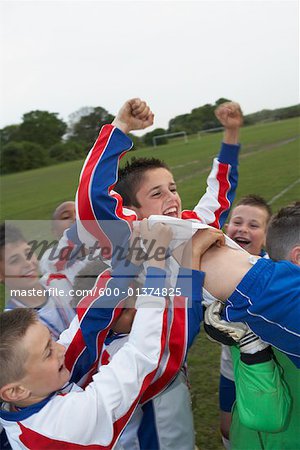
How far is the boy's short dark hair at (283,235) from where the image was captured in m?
1.78

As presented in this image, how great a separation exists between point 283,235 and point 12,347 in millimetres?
1088

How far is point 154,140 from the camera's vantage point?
145 ft

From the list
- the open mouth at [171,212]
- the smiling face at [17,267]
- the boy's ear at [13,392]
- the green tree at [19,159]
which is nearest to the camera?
the boy's ear at [13,392]

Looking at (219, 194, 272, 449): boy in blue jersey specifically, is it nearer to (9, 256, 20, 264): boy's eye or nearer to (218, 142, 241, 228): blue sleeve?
(218, 142, 241, 228): blue sleeve

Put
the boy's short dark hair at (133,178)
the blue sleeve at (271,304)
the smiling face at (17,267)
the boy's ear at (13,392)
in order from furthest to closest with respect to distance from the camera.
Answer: the smiling face at (17,267) < the boy's short dark hair at (133,178) < the boy's ear at (13,392) < the blue sleeve at (271,304)

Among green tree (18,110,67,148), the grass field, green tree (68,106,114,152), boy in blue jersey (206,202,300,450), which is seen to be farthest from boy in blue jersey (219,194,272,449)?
green tree (18,110,67,148)

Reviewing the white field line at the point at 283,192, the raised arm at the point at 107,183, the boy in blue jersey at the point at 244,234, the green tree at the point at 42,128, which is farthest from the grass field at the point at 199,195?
the green tree at the point at 42,128

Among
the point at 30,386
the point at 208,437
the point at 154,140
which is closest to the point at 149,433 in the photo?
the point at 30,386

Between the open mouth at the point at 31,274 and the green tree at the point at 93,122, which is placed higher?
the green tree at the point at 93,122

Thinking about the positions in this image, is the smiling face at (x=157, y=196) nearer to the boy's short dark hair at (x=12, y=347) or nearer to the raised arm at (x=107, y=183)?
the raised arm at (x=107, y=183)

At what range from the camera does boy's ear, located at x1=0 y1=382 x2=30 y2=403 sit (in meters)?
1.43

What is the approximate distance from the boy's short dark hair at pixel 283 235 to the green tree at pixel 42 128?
60.4m

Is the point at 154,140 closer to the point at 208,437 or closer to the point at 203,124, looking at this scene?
the point at 203,124

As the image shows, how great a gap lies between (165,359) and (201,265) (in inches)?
13.9
